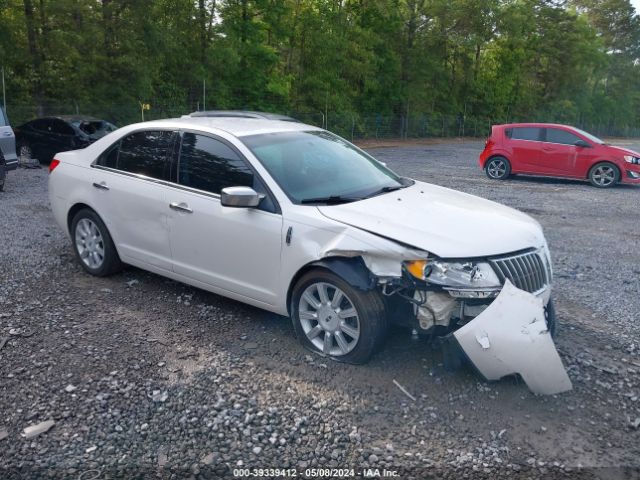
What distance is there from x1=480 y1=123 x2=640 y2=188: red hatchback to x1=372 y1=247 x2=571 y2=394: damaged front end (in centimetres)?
1217

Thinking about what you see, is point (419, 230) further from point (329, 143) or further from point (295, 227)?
point (329, 143)

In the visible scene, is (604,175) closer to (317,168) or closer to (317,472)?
(317,168)

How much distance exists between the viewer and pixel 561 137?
15211mm

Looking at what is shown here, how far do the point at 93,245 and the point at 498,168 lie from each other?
41.3ft

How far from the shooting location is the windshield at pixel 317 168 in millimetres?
4723

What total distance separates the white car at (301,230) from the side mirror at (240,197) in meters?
0.01

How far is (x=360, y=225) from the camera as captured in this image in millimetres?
4195

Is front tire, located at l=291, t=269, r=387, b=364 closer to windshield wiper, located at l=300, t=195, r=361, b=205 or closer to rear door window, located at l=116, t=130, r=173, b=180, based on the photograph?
windshield wiper, located at l=300, t=195, r=361, b=205

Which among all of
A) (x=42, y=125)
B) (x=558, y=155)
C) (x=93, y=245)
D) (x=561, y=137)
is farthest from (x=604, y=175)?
(x=42, y=125)

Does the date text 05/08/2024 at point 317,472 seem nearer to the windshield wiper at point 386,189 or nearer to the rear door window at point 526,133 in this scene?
the windshield wiper at point 386,189

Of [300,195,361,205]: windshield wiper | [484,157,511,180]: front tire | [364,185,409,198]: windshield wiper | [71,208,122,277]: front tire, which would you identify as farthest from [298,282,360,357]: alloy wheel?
[484,157,511,180]: front tire

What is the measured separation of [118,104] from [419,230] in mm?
23701

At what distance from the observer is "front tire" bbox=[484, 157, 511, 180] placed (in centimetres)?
1609

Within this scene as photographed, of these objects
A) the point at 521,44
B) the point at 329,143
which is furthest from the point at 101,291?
the point at 521,44
